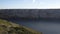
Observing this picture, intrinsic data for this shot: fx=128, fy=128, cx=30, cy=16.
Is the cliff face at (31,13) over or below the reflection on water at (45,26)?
over

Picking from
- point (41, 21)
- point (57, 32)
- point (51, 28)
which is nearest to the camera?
point (57, 32)

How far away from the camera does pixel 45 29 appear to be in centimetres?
235

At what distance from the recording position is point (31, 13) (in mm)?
2855

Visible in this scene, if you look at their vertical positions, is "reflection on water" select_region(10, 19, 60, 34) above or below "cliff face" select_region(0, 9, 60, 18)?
below

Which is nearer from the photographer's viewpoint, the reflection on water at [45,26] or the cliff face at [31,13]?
the reflection on water at [45,26]

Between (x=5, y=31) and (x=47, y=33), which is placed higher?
(x=5, y=31)

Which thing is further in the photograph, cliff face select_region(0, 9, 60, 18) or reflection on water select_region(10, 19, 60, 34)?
cliff face select_region(0, 9, 60, 18)

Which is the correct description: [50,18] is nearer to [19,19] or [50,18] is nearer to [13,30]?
[19,19]

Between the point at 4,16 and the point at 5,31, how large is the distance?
5.60 ft

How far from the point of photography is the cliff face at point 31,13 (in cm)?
265

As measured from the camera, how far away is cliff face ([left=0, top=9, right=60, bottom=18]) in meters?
2.65

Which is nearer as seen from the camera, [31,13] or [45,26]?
[45,26]

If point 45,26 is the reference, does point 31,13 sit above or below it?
above

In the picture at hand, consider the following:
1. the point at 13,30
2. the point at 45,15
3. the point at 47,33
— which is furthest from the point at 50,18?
the point at 13,30
